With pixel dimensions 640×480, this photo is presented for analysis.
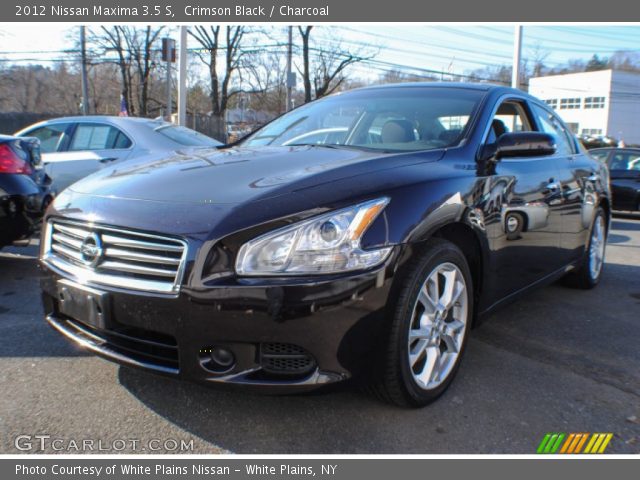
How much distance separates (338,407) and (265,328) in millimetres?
717

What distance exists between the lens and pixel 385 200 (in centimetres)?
224

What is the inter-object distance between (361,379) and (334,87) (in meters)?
39.9

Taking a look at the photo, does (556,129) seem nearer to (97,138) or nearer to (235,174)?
(235,174)

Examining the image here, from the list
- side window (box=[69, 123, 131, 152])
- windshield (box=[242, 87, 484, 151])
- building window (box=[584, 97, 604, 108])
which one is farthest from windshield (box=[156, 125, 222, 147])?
building window (box=[584, 97, 604, 108])

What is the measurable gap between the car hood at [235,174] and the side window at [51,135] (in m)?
4.86

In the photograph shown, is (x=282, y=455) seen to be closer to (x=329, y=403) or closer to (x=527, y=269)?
(x=329, y=403)

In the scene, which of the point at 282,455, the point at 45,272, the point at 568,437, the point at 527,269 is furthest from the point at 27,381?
the point at 527,269

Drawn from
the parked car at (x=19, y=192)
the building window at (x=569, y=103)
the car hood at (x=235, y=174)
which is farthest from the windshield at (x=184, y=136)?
the building window at (x=569, y=103)

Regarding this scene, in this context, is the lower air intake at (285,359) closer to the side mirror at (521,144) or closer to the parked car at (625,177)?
the side mirror at (521,144)

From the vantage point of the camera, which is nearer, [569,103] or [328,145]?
[328,145]

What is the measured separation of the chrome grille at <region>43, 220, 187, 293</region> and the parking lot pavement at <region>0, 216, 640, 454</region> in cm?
64

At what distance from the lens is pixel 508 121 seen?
12.3 feet

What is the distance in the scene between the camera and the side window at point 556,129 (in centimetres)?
403

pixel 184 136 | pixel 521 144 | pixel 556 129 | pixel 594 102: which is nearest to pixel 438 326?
pixel 521 144
